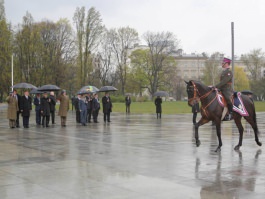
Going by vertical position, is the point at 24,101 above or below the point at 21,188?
above

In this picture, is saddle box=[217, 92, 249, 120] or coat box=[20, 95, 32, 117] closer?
saddle box=[217, 92, 249, 120]

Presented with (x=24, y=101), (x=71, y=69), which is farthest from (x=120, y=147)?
(x=71, y=69)

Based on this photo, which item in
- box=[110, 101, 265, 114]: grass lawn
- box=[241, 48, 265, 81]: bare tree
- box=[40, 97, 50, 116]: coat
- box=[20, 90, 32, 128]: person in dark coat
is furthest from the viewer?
box=[241, 48, 265, 81]: bare tree

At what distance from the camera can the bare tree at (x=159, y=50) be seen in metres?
86.1

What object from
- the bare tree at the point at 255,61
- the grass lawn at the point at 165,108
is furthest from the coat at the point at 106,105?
the bare tree at the point at 255,61

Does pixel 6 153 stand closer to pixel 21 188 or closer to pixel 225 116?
→ pixel 21 188

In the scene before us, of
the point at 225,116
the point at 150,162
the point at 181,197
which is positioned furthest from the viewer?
the point at 225,116

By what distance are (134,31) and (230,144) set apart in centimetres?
6970

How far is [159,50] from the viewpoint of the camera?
8694 centimetres

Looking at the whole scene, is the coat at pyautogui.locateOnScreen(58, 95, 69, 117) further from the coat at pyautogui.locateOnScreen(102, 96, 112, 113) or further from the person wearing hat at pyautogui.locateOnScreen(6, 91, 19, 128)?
the coat at pyautogui.locateOnScreen(102, 96, 112, 113)

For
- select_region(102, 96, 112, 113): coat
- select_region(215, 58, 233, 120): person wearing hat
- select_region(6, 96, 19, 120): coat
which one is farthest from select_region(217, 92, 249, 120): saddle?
select_region(102, 96, 112, 113): coat

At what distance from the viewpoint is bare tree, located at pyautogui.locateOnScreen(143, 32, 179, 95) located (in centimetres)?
8606

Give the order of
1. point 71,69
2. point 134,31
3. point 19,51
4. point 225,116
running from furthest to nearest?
point 134,31, point 71,69, point 19,51, point 225,116

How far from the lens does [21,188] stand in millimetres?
6676
